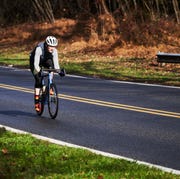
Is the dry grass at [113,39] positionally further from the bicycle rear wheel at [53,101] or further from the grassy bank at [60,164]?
the grassy bank at [60,164]

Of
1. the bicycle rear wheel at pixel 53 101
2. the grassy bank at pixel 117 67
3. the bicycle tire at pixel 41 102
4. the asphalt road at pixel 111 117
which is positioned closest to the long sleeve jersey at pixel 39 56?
the bicycle rear wheel at pixel 53 101

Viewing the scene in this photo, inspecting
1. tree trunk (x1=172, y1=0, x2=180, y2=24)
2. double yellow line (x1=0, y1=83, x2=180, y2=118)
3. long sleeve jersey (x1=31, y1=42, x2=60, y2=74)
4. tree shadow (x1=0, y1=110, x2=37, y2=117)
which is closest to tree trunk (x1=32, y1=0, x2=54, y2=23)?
tree trunk (x1=172, y1=0, x2=180, y2=24)

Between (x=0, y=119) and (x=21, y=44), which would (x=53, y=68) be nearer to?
(x=0, y=119)

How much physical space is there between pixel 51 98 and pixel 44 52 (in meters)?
1.00

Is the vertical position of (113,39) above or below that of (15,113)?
below

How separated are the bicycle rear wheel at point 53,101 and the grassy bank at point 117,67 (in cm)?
704

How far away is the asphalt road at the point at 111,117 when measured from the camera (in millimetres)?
9641

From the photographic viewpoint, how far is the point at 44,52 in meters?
12.6

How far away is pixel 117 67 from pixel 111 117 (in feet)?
39.8

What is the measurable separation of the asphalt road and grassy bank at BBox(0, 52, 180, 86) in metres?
1.85

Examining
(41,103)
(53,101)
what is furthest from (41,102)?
(53,101)

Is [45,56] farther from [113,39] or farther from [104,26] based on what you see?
[104,26]

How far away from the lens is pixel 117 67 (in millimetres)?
24688

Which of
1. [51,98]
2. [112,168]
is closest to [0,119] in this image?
[51,98]
